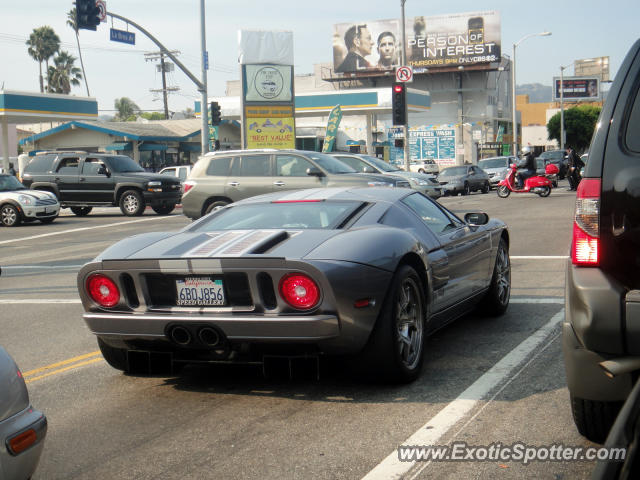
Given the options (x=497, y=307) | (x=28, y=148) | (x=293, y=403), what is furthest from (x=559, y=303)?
(x=28, y=148)

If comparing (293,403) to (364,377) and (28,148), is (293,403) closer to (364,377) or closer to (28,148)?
(364,377)

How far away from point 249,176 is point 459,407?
1425 centimetres

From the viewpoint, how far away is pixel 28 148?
179 feet

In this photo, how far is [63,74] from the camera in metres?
86.6

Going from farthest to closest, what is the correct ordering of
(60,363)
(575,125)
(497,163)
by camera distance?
(575,125) → (497,163) → (60,363)

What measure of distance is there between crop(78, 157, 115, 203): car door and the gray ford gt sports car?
19.8m

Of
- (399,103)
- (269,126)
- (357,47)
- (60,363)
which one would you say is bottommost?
(60,363)

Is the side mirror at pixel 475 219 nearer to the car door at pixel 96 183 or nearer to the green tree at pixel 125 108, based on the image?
the car door at pixel 96 183

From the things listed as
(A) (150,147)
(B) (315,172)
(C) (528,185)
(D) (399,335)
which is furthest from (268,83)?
(D) (399,335)

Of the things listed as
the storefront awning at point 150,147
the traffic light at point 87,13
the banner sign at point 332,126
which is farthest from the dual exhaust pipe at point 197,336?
the storefront awning at point 150,147

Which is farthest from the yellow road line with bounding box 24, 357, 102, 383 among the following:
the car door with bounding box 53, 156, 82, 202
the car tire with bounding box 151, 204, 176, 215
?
the car door with bounding box 53, 156, 82, 202

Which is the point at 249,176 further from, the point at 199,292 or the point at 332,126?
the point at 332,126

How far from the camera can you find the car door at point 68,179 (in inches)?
986

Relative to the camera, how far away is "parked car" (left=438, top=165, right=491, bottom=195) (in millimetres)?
33875
